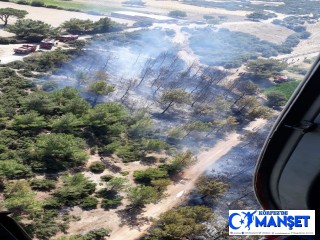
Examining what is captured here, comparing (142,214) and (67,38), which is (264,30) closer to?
(67,38)

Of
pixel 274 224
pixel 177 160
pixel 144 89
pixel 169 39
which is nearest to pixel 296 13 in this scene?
pixel 169 39

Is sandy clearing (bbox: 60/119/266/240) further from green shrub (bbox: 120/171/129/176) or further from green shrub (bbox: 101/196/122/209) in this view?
green shrub (bbox: 120/171/129/176)

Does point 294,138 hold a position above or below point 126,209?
above

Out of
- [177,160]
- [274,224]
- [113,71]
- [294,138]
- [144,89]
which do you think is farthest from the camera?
[113,71]

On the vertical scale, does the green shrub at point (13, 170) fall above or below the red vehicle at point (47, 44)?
below

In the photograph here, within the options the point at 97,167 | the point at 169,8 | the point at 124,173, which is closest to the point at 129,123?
the point at 124,173

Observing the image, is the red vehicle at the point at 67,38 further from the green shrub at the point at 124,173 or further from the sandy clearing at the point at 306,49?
the sandy clearing at the point at 306,49

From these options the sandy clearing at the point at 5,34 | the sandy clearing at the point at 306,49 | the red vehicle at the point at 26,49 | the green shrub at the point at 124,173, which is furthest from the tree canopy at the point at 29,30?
the sandy clearing at the point at 306,49

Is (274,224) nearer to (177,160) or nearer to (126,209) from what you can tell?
(126,209)
